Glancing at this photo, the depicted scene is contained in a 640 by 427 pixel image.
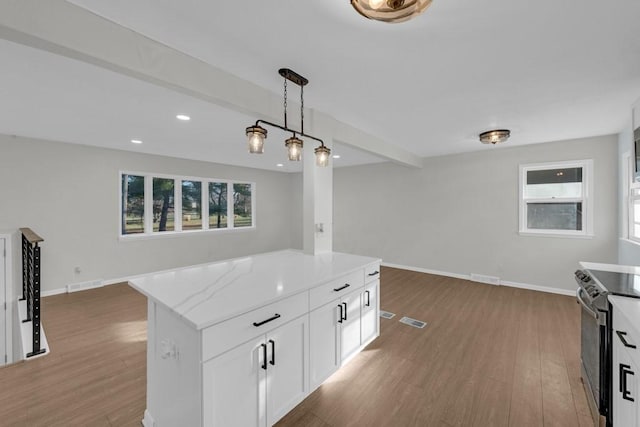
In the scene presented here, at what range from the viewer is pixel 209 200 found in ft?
20.1

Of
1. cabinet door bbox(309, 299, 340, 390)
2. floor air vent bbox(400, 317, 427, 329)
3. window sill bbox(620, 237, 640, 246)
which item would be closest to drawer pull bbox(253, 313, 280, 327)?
Result: cabinet door bbox(309, 299, 340, 390)

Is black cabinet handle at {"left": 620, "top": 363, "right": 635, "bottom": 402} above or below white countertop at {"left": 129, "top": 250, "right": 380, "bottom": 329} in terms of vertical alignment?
below

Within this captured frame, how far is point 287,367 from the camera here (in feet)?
5.37

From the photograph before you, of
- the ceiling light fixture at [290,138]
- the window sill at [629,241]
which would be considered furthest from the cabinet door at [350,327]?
the window sill at [629,241]

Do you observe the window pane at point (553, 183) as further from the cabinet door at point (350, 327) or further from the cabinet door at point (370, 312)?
the cabinet door at point (350, 327)

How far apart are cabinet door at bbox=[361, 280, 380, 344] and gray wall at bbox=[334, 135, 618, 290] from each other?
130 inches

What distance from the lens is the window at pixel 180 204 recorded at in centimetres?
499

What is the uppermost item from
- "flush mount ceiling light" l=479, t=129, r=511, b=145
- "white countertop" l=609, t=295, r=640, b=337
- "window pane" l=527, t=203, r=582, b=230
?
"flush mount ceiling light" l=479, t=129, r=511, b=145

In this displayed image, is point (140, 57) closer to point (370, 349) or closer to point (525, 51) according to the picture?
point (525, 51)

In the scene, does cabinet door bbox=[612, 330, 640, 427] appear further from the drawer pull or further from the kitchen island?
the drawer pull

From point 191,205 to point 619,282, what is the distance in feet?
21.2

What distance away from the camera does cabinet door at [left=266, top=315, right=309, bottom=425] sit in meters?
1.53

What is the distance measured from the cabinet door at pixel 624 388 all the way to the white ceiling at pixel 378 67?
184cm

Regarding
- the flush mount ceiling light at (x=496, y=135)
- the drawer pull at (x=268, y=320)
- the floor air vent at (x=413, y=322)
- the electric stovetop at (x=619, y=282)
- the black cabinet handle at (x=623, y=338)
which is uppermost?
the flush mount ceiling light at (x=496, y=135)
